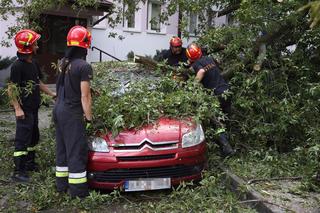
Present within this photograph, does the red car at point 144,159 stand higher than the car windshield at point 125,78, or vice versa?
the car windshield at point 125,78

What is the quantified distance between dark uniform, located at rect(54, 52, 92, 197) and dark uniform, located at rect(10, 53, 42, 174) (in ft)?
3.01

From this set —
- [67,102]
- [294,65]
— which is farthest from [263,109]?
[67,102]

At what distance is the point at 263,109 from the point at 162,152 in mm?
2397

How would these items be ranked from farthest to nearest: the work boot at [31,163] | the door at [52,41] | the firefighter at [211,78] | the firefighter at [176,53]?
Result: the door at [52,41] < the firefighter at [176,53] < the firefighter at [211,78] < the work boot at [31,163]

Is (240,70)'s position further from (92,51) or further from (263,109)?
(92,51)

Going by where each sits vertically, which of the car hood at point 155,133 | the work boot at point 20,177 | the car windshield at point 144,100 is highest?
the car windshield at point 144,100

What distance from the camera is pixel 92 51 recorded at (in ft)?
60.2

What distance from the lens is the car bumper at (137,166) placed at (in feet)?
16.5

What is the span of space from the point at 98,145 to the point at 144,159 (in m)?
0.59

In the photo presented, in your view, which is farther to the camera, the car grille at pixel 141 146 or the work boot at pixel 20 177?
the work boot at pixel 20 177

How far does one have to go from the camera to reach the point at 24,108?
600 cm

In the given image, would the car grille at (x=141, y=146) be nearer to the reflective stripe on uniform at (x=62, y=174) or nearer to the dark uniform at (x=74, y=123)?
the dark uniform at (x=74, y=123)

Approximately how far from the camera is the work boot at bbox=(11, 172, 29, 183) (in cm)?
587

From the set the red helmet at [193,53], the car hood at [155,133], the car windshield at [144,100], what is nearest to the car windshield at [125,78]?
the car windshield at [144,100]
